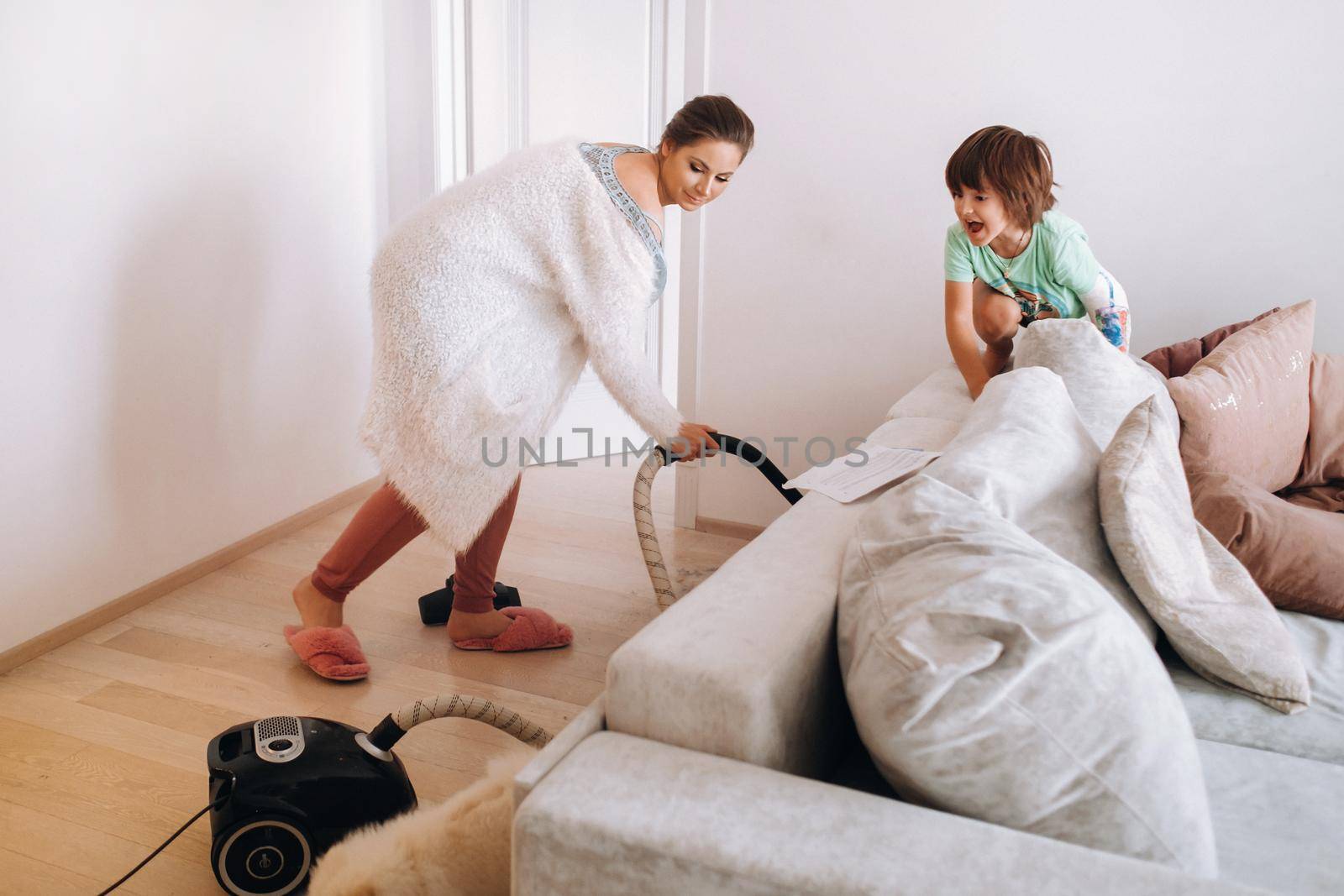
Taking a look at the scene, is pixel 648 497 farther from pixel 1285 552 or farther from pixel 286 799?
pixel 1285 552

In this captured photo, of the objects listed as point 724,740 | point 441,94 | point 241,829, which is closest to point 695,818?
point 724,740

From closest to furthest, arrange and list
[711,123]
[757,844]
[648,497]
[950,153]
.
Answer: [757,844], [648,497], [711,123], [950,153]

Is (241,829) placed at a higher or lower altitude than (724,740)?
lower

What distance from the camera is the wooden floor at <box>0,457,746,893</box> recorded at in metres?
1.69

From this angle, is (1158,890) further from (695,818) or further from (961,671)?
(695,818)

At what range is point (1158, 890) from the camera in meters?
0.72

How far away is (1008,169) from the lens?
227 centimetres

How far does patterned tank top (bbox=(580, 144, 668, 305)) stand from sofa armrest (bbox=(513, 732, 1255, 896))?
135cm

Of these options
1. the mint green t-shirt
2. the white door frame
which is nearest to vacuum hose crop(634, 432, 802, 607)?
the mint green t-shirt

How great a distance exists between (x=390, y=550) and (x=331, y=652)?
10.3 inches

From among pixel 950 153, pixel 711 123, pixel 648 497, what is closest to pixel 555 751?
pixel 648 497

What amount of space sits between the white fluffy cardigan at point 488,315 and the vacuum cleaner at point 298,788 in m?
0.66

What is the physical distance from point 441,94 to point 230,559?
1681 millimetres

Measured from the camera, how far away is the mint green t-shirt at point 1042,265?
2385 mm
